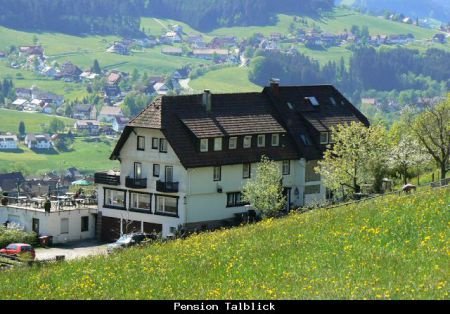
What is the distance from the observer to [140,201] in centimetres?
6900

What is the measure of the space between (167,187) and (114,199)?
14.5ft

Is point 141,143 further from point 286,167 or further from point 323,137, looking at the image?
point 323,137

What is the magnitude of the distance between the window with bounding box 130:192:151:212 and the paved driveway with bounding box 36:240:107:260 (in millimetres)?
3129

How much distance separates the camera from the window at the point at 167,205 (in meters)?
67.2

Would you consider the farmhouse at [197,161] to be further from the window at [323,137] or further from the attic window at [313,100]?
the attic window at [313,100]

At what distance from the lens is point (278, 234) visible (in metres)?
44.3

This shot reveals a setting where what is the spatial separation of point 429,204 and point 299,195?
30.8m

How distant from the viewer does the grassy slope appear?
31.9 meters

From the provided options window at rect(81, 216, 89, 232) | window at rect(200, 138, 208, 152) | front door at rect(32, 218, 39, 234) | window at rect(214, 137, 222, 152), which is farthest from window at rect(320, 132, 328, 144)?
front door at rect(32, 218, 39, 234)

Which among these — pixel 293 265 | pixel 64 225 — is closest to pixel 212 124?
pixel 64 225

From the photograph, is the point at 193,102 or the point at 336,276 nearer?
the point at 336,276

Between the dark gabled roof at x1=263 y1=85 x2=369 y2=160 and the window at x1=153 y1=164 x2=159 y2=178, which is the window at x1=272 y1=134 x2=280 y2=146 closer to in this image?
the dark gabled roof at x1=263 y1=85 x2=369 y2=160
